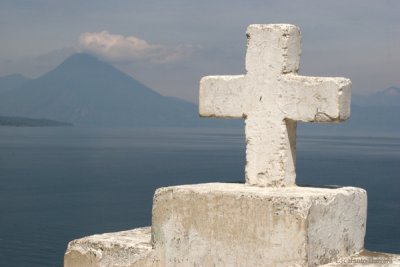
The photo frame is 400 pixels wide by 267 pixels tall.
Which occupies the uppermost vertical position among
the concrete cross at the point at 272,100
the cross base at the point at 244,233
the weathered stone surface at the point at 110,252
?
the concrete cross at the point at 272,100

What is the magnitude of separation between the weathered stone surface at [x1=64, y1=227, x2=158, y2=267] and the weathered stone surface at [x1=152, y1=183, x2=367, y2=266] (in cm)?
15

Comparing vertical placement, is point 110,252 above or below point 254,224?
below

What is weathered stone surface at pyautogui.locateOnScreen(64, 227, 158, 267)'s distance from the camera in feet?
19.4

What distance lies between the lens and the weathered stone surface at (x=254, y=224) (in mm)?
5094

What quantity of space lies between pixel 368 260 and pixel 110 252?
6.62 ft

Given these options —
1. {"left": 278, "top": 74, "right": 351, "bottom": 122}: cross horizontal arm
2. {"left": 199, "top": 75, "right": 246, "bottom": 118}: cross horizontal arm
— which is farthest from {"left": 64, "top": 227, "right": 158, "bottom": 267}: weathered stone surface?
{"left": 278, "top": 74, "right": 351, "bottom": 122}: cross horizontal arm

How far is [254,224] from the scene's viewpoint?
17.2ft

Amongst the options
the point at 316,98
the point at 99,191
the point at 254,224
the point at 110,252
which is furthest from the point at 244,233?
the point at 99,191

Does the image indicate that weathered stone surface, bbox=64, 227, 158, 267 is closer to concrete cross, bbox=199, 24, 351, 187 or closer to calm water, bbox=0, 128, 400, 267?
concrete cross, bbox=199, 24, 351, 187

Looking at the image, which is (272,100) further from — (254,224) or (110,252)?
(110,252)

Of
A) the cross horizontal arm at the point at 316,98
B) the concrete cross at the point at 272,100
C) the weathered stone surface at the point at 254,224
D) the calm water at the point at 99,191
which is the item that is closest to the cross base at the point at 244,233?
the weathered stone surface at the point at 254,224

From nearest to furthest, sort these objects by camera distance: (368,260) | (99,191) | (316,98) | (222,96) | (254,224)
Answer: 1. (254,224)
2. (316,98)
3. (368,260)
4. (222,96)
5. (99,191)

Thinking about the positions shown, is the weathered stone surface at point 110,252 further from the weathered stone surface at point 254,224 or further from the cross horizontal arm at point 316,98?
the cross horizontal arm at point 316,98

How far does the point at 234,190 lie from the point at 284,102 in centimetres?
76
